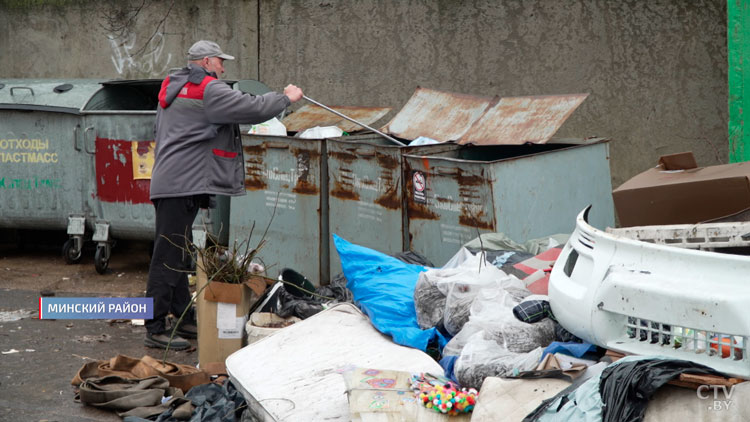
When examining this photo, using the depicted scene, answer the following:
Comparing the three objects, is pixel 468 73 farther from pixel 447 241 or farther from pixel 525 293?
pixel 525 293

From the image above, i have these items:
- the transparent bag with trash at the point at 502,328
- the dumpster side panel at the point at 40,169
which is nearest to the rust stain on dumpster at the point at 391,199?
the transparent bag with trash at the point at 502,328

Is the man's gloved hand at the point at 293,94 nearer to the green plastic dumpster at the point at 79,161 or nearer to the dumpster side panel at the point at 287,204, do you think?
the dumpster side panel at the point at 287,204

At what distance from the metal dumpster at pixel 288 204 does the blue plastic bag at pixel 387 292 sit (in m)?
1.34

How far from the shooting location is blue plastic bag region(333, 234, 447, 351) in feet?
14.9

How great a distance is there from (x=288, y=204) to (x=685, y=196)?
3.26 metres

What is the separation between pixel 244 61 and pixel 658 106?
14.3 ft

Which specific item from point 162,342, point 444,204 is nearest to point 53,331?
point 162,342

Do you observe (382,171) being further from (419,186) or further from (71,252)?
(71,252)

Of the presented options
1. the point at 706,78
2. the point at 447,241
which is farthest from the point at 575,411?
the point at 706,78

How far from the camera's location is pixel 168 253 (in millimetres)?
5559

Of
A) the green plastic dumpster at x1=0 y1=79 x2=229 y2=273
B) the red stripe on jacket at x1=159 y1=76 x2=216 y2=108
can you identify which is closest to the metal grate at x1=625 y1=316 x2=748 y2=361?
the red stripe on jacket at x1=159 y1=76 x2=216 y2=108

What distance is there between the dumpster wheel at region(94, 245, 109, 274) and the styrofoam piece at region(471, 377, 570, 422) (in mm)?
4942

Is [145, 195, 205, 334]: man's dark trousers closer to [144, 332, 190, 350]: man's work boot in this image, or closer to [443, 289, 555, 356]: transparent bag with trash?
[144, 332, 190, 350]: man's work boot

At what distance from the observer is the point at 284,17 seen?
367 inches
